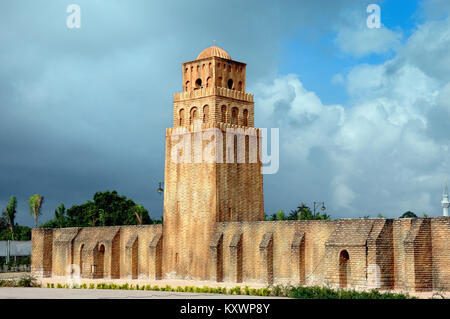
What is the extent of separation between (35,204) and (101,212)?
6.41 m

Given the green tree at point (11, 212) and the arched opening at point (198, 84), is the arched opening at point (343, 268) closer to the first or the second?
the arched opening at point (198, 84)

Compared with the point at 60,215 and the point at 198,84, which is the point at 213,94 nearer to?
the point at 198,84

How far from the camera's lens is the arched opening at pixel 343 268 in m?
31.6

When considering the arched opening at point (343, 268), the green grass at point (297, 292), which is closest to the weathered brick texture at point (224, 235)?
the arched opening at point (343, 268)

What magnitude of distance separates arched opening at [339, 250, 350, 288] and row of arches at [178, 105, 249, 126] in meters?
12.3

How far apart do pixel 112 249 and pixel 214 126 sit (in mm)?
9970

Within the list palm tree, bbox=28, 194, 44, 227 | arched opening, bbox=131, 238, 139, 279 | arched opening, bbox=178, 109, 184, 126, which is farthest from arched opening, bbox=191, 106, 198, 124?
palm tree, bbox=28, 194, 44, 227

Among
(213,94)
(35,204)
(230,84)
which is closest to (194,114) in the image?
(213,94)

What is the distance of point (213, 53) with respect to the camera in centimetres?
4216

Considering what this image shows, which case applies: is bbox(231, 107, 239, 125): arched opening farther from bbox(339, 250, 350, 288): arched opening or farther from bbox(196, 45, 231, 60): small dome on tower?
bbox(339, 250, 350, 288): arched opening

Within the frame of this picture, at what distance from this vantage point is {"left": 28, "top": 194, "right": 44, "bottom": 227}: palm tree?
2645 inches

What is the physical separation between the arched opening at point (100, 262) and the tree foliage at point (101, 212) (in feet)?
85.2

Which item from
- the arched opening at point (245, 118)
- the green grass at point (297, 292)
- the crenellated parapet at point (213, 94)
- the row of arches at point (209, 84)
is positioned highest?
the row of arches at point (209, 84)

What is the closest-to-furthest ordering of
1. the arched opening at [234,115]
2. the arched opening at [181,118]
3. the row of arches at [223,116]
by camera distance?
the row of arches at [223,116], the arched opening at [234,115], the arched opening at [181,118]
